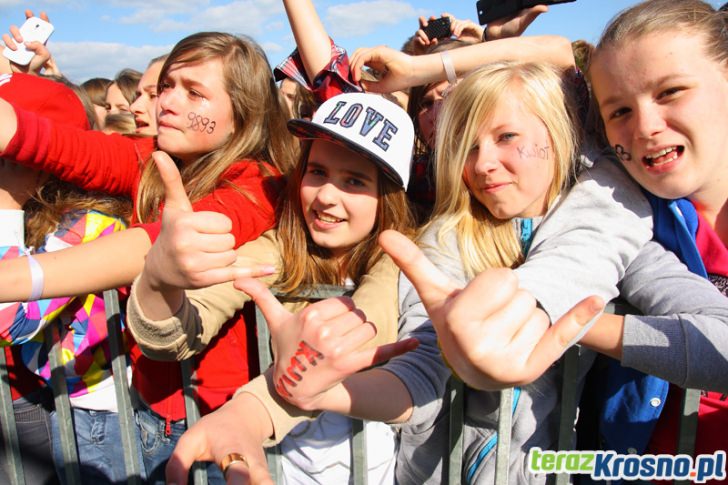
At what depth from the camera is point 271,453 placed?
1903 millimetres

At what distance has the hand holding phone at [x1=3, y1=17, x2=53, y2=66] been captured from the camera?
3594 millimetres

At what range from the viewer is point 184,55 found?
7.52ft

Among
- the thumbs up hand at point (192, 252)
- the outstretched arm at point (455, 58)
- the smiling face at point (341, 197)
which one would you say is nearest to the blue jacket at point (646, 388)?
the outstretched arm at point (455, 58)

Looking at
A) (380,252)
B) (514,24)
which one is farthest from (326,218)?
(514,24)

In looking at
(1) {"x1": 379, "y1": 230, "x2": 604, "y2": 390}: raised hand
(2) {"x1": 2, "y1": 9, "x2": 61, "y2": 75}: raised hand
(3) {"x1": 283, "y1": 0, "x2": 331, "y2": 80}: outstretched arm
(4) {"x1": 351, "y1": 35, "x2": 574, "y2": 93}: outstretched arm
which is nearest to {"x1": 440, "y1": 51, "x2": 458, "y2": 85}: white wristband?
(4) {"x1": 351, "y1": 35, "x2": 574, "y2": 93}: outstretched arm

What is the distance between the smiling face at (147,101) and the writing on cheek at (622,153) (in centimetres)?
265

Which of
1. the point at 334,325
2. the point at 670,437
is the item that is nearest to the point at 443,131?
the point at 334,325

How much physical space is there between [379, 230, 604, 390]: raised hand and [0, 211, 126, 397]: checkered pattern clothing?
5.24ft

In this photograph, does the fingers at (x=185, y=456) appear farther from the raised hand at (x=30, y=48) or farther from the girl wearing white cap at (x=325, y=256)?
the raised hand at (x=30, y=48)

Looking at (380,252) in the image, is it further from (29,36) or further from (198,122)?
(29,36)

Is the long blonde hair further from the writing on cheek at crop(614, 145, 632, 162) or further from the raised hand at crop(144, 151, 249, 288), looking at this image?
the writing on cheek at crop(614, 145, 632, 162)

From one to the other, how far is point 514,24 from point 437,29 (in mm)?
644

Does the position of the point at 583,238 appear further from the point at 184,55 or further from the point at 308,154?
the point at 184,55

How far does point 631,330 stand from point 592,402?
55 centimetres
